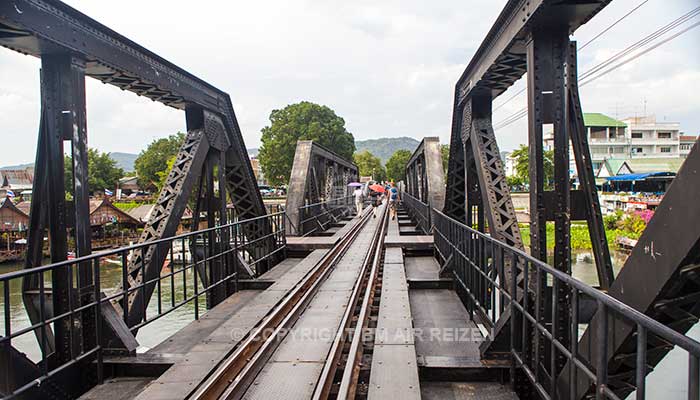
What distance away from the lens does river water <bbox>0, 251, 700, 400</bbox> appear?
39.5 ft

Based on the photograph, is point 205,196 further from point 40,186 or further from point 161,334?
point 161,334

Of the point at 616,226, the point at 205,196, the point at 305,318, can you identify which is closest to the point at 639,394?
the point at 305,318

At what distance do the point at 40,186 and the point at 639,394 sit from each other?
197 inches

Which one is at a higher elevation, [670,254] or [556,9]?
[556,9]

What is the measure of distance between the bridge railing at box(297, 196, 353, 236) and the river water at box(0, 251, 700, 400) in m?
5.10

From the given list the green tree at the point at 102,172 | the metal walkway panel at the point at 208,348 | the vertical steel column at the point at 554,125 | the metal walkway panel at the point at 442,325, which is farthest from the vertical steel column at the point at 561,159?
the green tree at the point at 102,172

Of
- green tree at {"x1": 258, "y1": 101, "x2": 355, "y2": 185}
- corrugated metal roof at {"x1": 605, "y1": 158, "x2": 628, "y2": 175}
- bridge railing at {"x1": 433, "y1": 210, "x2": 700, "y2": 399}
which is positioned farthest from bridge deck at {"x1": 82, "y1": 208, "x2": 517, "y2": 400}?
corrugated metal roof at {"x1": 605, "y1": 158, "x2": 628, "y2": 175}

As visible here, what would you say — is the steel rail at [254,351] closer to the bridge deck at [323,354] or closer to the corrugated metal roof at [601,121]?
the bridge deck at [323,354]

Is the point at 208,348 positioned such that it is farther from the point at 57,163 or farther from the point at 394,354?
the point at 57,163

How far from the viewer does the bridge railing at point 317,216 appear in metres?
14.5

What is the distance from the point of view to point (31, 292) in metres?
4.48

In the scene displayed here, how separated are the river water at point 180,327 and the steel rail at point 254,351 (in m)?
1.45

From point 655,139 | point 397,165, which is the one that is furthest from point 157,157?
point 655,139

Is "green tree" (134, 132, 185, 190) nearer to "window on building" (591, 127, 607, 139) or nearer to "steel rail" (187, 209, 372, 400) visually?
"window on building" (591, 127, 607, 139)
